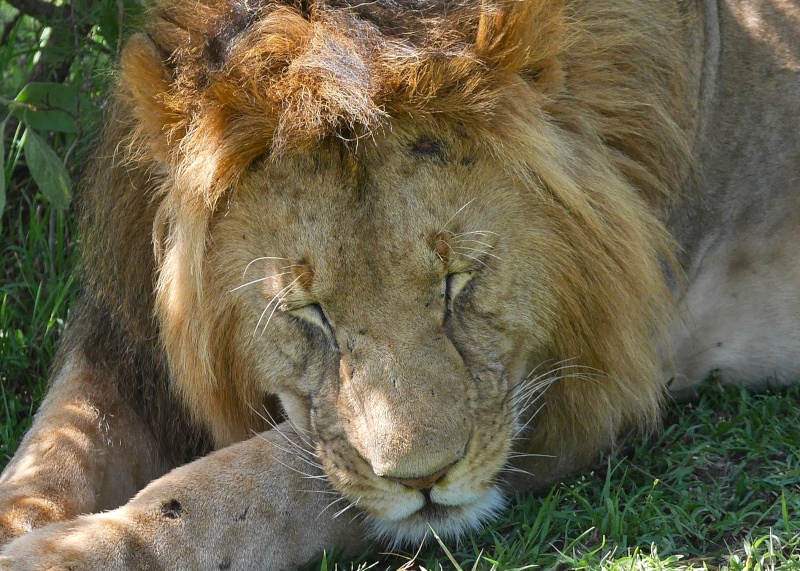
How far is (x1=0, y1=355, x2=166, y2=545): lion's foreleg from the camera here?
A: 2.97 metres

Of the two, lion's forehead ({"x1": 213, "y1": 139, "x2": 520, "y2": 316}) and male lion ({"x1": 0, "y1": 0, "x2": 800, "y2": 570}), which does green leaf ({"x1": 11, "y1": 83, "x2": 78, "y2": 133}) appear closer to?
male lion ({"x1": 0, "y1": 0, "x2": 800, "y2": 570})

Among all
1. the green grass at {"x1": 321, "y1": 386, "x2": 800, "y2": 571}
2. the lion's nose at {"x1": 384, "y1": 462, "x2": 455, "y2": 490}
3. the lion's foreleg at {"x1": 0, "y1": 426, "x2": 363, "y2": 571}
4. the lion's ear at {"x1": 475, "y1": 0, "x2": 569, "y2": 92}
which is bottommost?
the green grass at {"x1": 321, "y1": 386, "x2": 800, "y2": 571}

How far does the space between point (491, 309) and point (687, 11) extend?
1.28 meters

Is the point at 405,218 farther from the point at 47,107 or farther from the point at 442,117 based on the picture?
the point at 47,107

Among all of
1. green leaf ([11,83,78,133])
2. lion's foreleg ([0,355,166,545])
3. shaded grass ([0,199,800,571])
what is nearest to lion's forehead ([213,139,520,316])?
shaded grass ([0,199,800,571])

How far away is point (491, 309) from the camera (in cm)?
271

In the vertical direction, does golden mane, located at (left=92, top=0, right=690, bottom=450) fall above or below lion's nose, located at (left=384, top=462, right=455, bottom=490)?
above

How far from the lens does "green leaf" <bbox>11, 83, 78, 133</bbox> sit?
3.62m

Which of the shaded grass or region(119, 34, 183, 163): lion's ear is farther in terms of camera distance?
region(119, 34, 183, 163): lion's ear

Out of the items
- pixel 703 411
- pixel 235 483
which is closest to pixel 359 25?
pixel 235 483

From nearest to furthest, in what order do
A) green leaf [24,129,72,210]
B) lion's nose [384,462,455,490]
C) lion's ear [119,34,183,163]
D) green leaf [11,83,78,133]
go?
lion's nose [384,462,455,490] < lion's ear [119,34,183,163] < green leaf [24,129,72,210] < green leaf [11,83,78,133]

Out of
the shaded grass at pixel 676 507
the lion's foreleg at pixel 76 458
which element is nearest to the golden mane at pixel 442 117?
the shaded grass at pixel 676 507

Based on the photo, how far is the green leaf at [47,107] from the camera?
11.9 ft

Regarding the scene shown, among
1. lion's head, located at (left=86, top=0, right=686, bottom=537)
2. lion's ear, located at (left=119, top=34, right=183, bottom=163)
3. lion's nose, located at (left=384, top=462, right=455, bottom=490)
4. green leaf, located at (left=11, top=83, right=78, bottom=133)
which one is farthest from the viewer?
green leaf, located at (left=11, top=83, right=78, bottom=133)
